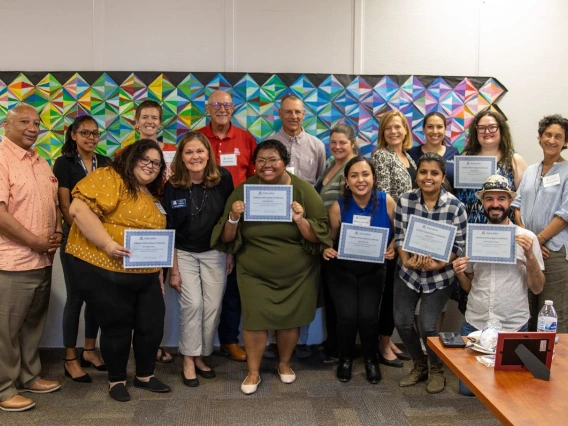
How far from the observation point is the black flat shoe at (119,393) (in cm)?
325

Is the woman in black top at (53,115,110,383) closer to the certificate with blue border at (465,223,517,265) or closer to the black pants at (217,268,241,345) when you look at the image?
the black pants at (217,268,241,345)

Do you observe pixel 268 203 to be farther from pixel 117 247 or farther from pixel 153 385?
pixel 153 385

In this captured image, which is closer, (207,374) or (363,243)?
(363,243)

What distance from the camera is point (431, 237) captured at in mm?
3115

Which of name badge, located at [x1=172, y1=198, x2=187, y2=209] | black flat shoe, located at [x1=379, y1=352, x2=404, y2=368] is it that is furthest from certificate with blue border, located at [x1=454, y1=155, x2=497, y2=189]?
name badge, located at [x1=172, y1=198, x2=187, y2=209]

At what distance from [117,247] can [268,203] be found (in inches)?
35.8

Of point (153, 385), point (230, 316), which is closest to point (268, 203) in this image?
point (230, 316)

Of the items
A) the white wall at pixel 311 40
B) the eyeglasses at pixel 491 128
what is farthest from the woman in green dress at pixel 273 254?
the eyeglasses at pixel 491 128

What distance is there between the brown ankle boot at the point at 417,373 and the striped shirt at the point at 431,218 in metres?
0.52

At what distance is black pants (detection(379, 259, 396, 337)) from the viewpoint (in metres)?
3.72

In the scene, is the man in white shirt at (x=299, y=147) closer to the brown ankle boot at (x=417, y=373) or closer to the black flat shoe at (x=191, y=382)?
the black flat shoe at (x=191, y=382)

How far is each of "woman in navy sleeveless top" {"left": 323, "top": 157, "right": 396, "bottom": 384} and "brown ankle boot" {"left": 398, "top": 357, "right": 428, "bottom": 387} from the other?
184 millimetres

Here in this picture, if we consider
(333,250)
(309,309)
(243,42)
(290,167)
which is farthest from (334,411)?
(243,42)

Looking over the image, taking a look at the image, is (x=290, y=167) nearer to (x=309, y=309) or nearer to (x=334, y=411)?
(x=309, y=309)
